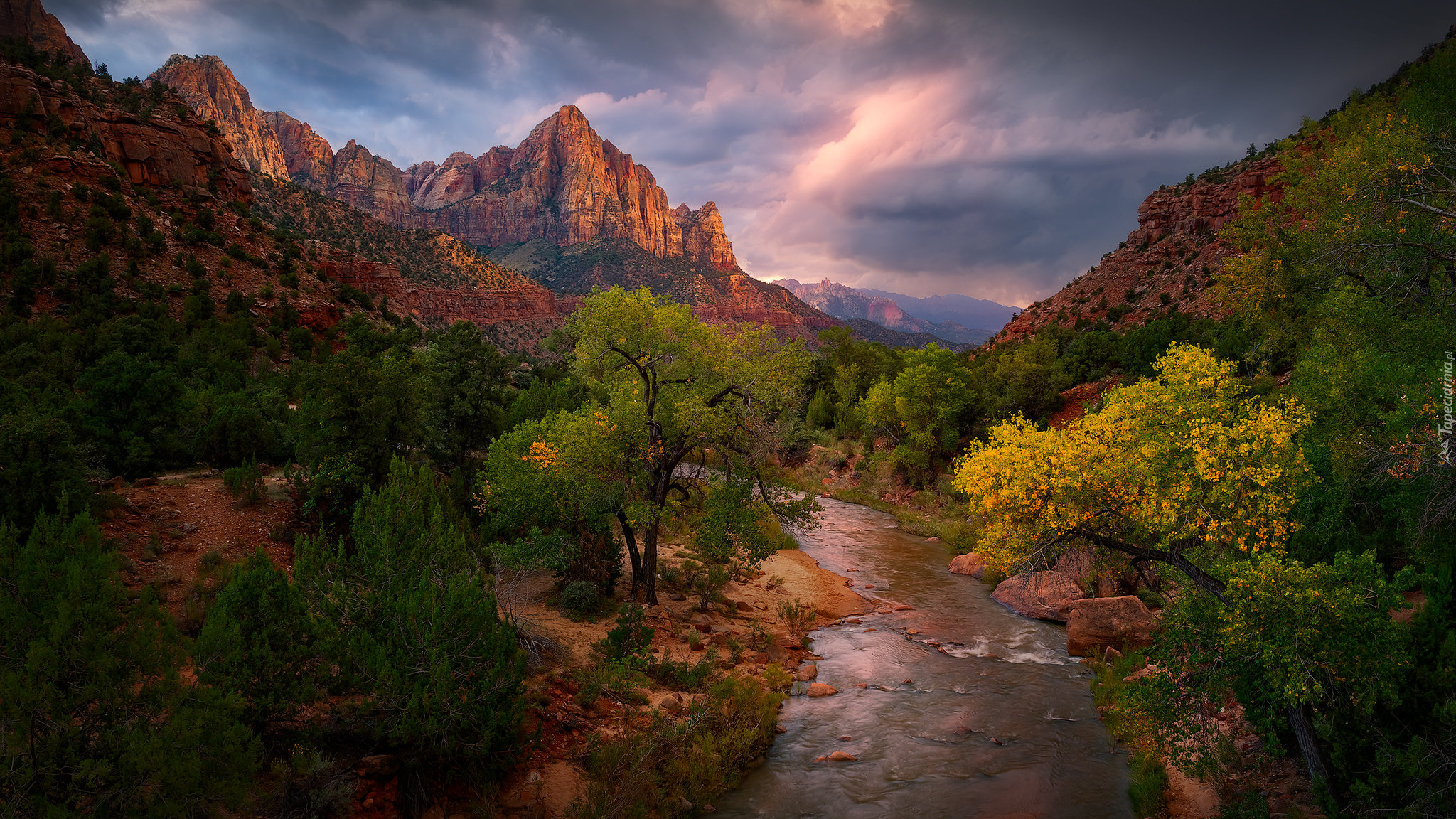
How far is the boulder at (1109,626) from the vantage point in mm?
16812

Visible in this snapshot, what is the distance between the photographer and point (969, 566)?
84.5 ft

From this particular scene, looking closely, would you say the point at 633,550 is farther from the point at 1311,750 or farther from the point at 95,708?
the point at 1311,750

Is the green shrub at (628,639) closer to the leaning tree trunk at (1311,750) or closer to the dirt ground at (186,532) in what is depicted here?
the dirt ground at (186,532)

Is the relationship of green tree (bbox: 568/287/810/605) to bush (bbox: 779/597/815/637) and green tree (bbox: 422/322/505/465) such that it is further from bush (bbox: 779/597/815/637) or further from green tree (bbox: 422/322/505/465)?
green tree (bbox: 422/322/505/465)

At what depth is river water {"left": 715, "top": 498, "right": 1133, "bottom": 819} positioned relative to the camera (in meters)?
10.6

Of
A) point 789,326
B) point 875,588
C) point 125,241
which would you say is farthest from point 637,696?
point 789,326

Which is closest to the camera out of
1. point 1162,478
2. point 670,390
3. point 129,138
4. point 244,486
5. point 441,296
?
point 1162,478

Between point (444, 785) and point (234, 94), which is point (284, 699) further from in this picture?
point (234, 94)

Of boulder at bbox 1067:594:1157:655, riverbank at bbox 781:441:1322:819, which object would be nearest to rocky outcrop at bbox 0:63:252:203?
riverbank at bbox 781:441:1322:819

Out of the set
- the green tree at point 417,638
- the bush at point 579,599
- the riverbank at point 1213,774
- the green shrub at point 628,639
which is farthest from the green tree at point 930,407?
the green tree at point 417,638

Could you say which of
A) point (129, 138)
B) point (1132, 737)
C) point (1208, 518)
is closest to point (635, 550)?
point (1132, 737)

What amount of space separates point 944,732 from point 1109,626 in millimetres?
7681

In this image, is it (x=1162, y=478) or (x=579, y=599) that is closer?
(x=1162, y=478)

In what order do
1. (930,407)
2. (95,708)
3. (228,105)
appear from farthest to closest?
1. (228,105)
2. (930,407)
3. (95,708)
